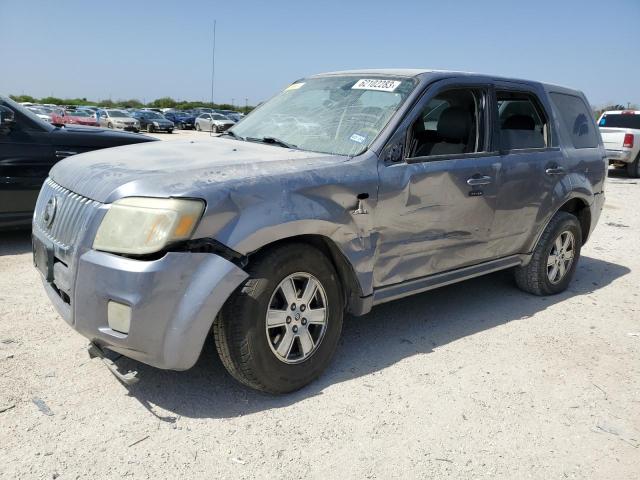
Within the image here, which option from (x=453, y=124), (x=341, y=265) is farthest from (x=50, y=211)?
(x=453, y=124)

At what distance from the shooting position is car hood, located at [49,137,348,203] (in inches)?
105

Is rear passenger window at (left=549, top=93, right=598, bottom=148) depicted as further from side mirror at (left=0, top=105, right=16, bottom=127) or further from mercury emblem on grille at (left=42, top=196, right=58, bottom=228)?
side mirror at (left=0, top=105, right=16, bottom=127)

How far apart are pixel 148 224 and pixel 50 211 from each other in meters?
0.92

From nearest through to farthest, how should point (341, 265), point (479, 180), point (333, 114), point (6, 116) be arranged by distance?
1. point (341, 265)
2. point (333, 114)
3. point (479, 180)
4. point (6, 116)

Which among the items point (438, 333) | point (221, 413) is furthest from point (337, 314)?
point (438, 333)

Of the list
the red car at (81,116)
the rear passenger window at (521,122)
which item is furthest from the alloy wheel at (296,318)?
the red car at (81,116)

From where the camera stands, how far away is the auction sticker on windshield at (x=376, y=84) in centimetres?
376

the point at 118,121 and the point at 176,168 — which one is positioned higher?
the point at 176,168

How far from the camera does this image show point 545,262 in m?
4.88

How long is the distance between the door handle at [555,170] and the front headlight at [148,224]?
3119 mm

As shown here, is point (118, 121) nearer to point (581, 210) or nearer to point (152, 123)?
point (152, 123)

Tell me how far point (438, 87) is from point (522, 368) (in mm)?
1917

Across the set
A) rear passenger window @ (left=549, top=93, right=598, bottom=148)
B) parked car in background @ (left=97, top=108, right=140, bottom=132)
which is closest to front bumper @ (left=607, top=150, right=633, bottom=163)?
rear passenger window @ (left=549, top=93, right=598, bottom=148)

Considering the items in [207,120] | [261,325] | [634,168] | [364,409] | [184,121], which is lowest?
[184,121]
